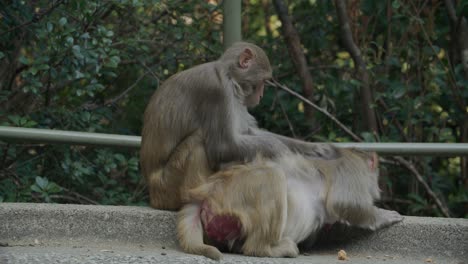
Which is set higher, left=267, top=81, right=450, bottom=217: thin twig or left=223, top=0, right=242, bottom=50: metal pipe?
left=223, top=0, right=242, bottom=50: metal pipe

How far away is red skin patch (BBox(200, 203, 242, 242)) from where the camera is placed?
5.15m

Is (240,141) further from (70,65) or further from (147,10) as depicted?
(147,10)

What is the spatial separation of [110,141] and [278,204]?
1.16 meters

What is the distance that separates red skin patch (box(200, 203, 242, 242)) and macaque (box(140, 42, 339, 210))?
0.28 metres

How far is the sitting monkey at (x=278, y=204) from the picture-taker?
5117 mm

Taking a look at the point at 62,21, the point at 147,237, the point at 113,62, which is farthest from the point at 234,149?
the point at 62,21

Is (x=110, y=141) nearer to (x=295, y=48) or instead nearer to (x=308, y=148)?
(x=308, y=148)

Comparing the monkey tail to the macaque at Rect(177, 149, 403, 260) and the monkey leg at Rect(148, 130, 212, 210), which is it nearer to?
the macaque at Rect(177, 149, 403, 260)

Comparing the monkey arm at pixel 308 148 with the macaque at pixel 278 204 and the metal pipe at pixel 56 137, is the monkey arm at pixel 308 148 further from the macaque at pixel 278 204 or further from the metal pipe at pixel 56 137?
the metal pipe at pixel 56 137

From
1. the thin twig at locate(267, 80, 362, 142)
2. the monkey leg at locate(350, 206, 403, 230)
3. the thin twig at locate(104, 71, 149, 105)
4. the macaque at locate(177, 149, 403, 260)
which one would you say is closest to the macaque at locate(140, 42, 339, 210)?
the macaque at locate(177, 149, 403, 260)

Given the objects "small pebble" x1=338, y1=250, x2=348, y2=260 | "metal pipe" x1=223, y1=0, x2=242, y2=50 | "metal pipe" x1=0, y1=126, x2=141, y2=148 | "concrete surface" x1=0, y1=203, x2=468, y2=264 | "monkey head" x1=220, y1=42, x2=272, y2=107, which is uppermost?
"metal pipe" x1=223, y1=0, x2=242, y2=50

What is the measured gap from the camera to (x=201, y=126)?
5.46 meters

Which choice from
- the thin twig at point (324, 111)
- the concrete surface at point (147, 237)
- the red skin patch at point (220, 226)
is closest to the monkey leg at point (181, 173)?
the concrete surface at point (147, 237)

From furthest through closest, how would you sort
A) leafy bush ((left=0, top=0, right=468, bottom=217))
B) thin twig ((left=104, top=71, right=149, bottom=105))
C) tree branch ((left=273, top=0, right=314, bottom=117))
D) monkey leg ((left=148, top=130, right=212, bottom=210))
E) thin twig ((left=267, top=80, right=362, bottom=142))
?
1. tree branch ((left=273, top=0, right=314, bottom=117))
2. thin twig ((left=104, top=71, right=149, bottom=105))
3. thin twig ((left=267, top=80, right=362, bottom=142))
4. leafy bush ((left=0, top=0, right=468, bottom=217))
5. monkey leg ((left=148, top=130, right=212, bottom=210))
